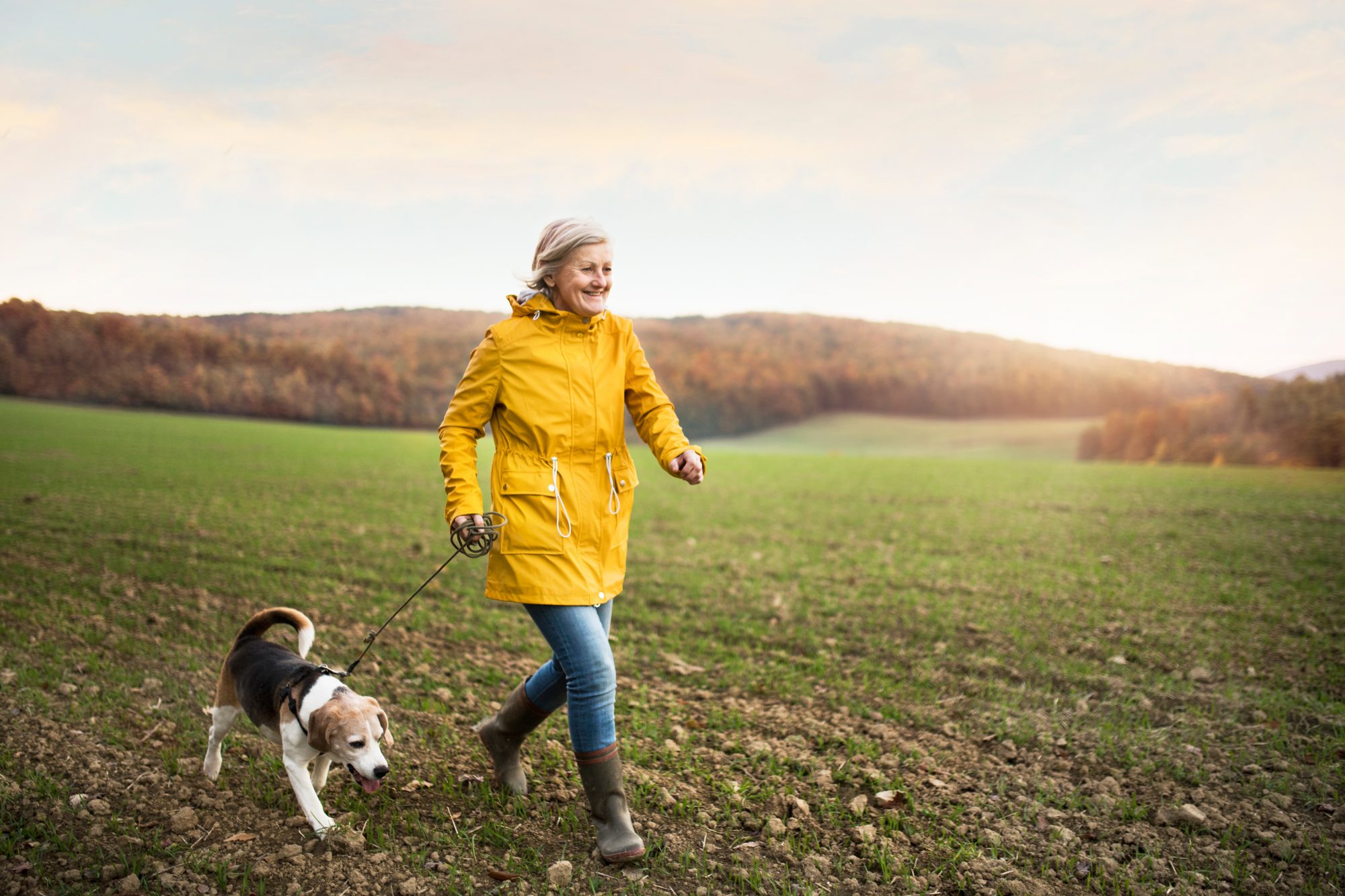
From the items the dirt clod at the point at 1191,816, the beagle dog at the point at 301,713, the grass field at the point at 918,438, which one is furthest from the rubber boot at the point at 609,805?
the grass field at the point at 918,438

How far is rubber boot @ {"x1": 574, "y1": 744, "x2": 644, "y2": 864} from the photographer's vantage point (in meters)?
3.24

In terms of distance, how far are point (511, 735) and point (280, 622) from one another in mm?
1161

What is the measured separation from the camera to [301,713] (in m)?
3.13

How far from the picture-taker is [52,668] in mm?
5047

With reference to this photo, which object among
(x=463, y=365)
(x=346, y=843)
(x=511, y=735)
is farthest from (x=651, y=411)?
(x=463, y=365)

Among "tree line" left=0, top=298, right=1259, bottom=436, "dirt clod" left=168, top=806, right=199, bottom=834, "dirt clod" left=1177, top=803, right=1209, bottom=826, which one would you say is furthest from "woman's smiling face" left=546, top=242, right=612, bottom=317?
"tree line" left=0, top=298, right=1259, bottom=436

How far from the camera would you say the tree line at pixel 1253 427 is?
2733 cm

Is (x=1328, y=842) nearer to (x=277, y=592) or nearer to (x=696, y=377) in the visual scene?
(x=277, y=592)

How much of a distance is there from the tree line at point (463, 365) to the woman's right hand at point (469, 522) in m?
30.8

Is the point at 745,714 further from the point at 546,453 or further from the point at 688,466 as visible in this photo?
the point at 546,453

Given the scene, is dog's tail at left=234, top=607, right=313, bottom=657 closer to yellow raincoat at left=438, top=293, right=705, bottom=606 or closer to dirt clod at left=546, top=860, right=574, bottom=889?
yellow raincoat at left=438, top=293, right=705, bottom=606

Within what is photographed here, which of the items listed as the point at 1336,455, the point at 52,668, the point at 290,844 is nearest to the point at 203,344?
the point at 52,668

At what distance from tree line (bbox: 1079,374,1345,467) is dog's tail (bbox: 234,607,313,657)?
32272 mm

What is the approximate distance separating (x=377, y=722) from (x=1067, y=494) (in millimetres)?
18309
